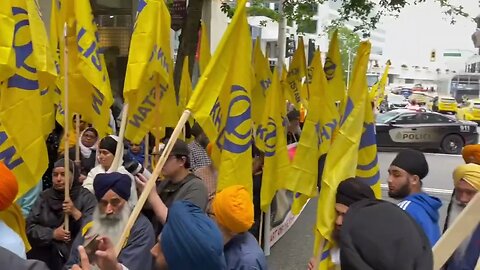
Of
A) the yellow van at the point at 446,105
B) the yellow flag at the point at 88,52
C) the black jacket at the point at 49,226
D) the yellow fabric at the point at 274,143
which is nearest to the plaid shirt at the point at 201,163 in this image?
the yellow fabric at the point at 274,143

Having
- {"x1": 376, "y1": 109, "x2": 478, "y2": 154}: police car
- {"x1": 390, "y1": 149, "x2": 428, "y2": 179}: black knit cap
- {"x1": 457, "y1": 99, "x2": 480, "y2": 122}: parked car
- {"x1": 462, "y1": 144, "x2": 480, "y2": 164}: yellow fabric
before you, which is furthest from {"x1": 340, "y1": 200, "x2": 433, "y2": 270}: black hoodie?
{"x1": 457, "y1": 99, "x2": 480, "y2": 122}: parked car

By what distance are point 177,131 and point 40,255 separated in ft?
5.22

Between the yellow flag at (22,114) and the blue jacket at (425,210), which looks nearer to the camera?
the blue jacket at (425,210)

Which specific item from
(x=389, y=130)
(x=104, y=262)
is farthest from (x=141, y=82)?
(x=389, y=130)

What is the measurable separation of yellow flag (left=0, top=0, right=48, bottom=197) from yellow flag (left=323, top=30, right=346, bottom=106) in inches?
202

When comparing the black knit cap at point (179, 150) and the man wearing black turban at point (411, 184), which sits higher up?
the black knit cap at point (179, 150)

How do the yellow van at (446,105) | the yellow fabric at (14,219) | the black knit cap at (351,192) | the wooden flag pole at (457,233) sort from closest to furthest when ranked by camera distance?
the wooden flag pole at (457,233), the yellow fabric at (14,219), the black knit cap at (351,192), the yellow van at (446,105)

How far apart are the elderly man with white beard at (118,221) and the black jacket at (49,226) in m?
0.86

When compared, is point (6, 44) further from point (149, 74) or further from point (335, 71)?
point (335, 71)

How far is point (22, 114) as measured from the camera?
4301 mm

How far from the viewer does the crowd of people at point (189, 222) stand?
79.7 inches

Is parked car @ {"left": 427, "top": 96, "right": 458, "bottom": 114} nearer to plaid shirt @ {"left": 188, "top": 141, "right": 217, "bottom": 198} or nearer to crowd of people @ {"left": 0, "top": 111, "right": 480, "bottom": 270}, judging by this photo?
plaid shirt @ {"left": 188, "top": 141, "right": 217, "bottom": 198}

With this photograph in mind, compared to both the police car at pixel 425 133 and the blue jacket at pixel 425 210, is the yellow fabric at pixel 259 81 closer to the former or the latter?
the blue jacket at pixel 425 210

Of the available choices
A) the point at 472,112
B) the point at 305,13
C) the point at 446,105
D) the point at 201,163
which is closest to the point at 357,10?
the point at 305,13
